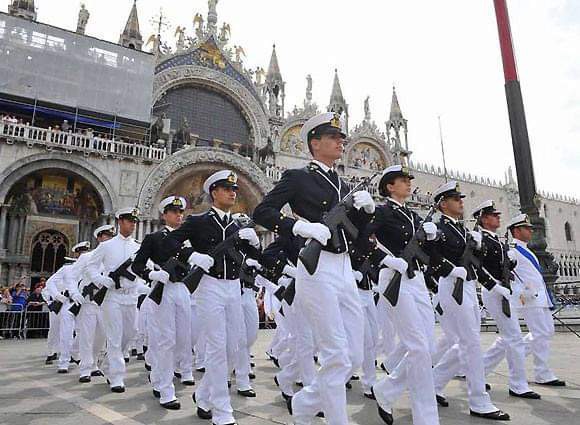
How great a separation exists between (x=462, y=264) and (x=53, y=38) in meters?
23.4

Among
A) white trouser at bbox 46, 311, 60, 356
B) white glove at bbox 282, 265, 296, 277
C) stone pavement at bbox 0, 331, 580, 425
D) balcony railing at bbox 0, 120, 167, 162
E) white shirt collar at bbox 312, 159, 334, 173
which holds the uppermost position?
balcony railing at bbox 0, 120, 167, 162

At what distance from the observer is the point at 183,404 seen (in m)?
5.11

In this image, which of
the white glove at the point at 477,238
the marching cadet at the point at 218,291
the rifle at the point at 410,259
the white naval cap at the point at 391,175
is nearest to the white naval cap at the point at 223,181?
the marching cadet at the point at 218,291

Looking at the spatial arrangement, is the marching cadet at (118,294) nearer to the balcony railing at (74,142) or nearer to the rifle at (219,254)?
the rifle at (219,254)

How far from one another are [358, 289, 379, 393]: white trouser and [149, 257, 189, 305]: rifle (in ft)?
7.60

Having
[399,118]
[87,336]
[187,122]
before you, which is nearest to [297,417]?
[87,336]

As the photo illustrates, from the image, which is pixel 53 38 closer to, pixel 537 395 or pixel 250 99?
pixel 250 99

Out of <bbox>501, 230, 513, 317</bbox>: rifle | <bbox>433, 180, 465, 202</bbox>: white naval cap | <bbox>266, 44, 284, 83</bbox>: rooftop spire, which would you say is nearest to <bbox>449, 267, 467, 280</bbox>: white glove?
<bbox>433, 180, 465, 202</bbox>: white naval cap

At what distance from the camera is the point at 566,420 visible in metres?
3.95

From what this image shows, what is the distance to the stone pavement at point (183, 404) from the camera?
162 inches

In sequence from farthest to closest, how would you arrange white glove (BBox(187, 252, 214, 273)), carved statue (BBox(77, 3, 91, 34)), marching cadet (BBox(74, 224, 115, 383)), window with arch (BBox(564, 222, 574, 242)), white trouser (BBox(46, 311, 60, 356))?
window with arch (BBox(564, 222, 574, 242)), carved statue (BBox(77, 3, 91, 34)), white trouser (BBox(46, 311, 60, 356)), marching cadet (BBox(74, 224, 115, 383)), white glove (BBox(187, 252, 214, 273))

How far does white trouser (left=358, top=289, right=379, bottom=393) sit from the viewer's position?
5.50 meters

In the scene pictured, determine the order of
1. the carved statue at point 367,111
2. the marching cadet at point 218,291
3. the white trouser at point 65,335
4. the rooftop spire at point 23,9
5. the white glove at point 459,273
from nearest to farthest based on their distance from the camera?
the marching cadet at point 218,291 < the white glove at point 459,273 < the white trouser at point 65,335 < the rooftop spire at point 23,9 < the carved statue at point 367,111

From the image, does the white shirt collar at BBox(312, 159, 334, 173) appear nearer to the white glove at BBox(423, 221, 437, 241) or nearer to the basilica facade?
the white glove at BBox(423, 221, 437, 241)
